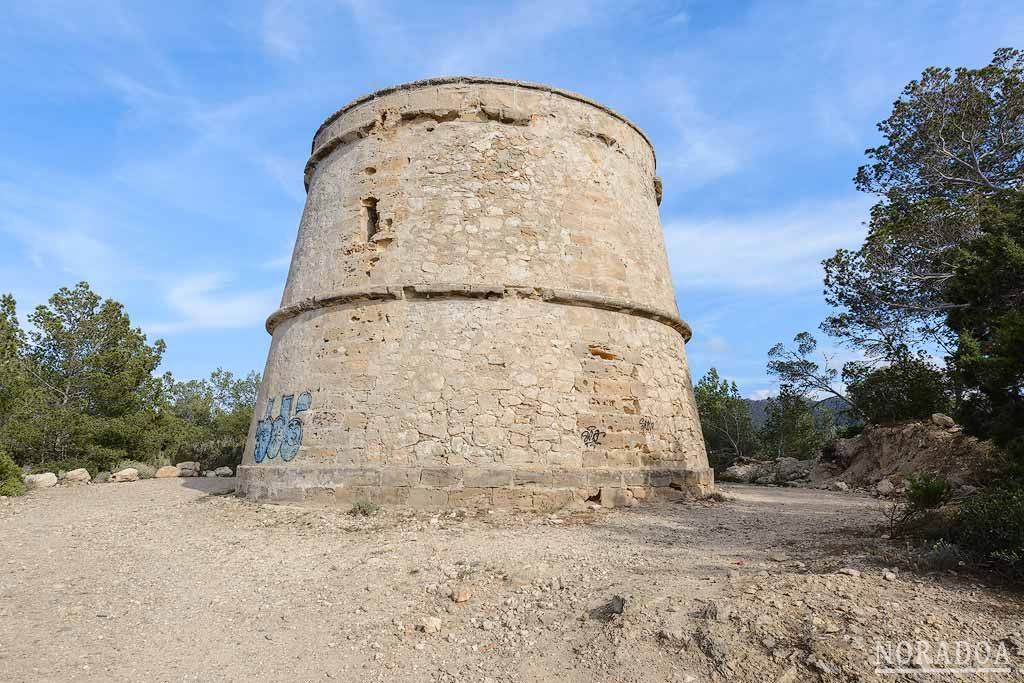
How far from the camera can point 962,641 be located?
2.63m

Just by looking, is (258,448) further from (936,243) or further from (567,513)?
(936,243)

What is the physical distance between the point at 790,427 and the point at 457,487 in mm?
16786

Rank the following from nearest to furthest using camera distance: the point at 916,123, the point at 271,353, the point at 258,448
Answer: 1. the point at 258,448
2. the point at 271,353
3. the point at 916,123

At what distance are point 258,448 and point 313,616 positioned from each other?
4.26 meters

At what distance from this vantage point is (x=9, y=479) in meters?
8.60

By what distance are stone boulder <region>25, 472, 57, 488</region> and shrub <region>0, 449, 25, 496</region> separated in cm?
96

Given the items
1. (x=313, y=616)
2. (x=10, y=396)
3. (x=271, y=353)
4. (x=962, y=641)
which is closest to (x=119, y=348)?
(x=10, y=396)

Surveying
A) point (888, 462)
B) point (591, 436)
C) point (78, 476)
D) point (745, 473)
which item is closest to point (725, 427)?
point (745, 473)

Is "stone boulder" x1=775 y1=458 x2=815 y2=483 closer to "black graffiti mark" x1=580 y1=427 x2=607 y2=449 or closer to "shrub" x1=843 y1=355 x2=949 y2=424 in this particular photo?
"shrub" x1=843 y1=355 x2=949 y2=424

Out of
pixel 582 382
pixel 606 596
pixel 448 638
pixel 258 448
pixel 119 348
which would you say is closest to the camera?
pixel 448 638

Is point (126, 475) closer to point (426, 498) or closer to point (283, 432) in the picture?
point (283, 432)

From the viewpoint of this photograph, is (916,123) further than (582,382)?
Yes

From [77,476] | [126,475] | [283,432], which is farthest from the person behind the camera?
[77,476]

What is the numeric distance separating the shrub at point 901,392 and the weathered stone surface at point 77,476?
17.2 m
